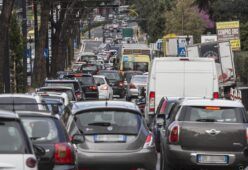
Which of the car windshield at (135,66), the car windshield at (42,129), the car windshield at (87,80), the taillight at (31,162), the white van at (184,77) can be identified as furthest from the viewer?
the car windshield at (135,66)

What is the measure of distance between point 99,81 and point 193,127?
95.6 feet

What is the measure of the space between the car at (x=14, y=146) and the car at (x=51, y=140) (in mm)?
2172

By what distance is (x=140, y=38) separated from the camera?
561ft

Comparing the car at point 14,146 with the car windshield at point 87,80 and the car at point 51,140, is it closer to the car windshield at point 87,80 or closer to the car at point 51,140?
the car at point 51,140

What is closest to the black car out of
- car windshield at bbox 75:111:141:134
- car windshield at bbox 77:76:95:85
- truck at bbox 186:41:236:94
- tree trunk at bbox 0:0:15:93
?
truck at bbox 186:41:236:94

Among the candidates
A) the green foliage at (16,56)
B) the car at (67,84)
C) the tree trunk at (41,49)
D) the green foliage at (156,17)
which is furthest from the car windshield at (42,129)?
the green foliage at (156,17)

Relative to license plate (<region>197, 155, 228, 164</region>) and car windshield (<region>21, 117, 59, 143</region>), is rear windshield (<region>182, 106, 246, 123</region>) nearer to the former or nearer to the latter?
license plate (<region>197, 155, 228, 164</region>)

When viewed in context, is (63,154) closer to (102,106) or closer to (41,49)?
(102,106)

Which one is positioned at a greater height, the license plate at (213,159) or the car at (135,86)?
the license plate at (213,159)

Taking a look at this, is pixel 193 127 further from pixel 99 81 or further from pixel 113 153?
pixel 99 81

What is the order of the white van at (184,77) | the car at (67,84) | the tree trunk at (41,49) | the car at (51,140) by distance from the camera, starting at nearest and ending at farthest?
the car at (51,140) → the white van at (184,77) → the car at (67,84) → the tree trunk at (41,49)

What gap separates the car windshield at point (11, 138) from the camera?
1044cm

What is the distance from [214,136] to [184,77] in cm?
979

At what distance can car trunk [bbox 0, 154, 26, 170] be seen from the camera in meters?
10.2
